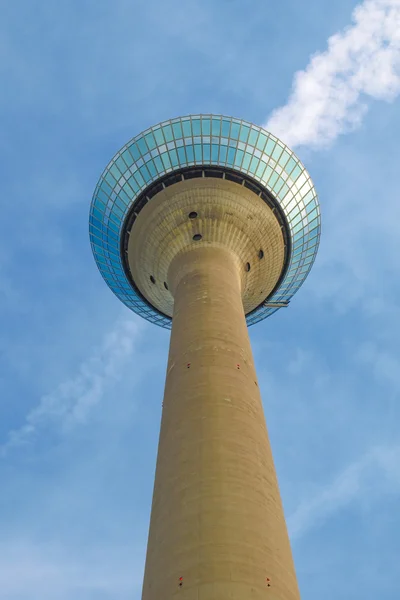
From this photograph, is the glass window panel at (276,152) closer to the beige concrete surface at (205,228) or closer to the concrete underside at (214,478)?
the beige concrete surface at (205,228)

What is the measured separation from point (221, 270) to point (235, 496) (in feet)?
44.3

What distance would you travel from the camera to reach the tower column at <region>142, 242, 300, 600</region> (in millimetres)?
14719

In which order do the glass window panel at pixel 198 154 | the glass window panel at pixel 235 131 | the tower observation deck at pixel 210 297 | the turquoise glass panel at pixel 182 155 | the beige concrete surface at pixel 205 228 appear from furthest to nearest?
the glass window panel at pixel 235 131
the turquoise glass panel at pixel 182 155
the glass window panel at pixel 198 154
the beige concrete surface at pixel 205 228
the tower observation deck at pixel 210 297

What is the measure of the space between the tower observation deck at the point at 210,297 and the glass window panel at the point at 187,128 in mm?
65

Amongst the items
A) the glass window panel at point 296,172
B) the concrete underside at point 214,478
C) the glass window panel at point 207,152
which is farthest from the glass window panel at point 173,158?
the concrete underside at point 214,478

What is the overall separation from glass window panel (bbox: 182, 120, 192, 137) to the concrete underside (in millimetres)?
12315

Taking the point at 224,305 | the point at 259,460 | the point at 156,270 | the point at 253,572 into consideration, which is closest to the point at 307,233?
the point at 156,270

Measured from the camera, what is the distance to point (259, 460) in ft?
60.8

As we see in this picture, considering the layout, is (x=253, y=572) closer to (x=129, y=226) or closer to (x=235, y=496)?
(x=235, y=496)

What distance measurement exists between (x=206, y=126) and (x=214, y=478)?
23508 mm

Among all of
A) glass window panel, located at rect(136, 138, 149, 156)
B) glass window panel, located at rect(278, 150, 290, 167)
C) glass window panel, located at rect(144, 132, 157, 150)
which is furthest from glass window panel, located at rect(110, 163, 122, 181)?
glass window panel, located at rect(278, 150, 290, 167)

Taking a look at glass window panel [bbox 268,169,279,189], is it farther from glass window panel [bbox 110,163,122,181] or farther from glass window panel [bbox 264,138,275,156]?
glass window panel [bbox 110,163,122,181]

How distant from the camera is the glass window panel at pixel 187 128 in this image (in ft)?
111

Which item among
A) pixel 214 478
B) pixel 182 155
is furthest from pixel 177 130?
pixel 214 478
